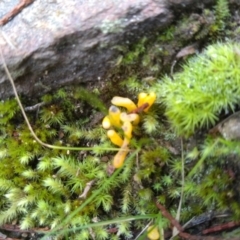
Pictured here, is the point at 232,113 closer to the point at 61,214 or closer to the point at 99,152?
the point at 99,152

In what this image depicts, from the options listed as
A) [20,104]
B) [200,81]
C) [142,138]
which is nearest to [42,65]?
[20,104]

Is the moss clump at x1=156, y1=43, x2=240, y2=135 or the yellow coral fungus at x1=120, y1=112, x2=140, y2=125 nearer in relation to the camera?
the moss clump at x1=156, y1=43, x2=240, y2=135

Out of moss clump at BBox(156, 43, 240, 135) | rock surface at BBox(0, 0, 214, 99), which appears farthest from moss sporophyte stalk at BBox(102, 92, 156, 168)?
rock surface at BBox(0, 0, 214, 99)

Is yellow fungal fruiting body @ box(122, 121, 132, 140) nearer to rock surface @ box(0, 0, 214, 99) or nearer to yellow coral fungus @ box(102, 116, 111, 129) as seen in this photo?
yellow coral fungus @ box(102, 116, 111, 129)

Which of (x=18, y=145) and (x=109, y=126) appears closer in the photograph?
(x=109, y=126)

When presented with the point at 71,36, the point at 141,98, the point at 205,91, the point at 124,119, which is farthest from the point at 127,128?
the point at 71,36

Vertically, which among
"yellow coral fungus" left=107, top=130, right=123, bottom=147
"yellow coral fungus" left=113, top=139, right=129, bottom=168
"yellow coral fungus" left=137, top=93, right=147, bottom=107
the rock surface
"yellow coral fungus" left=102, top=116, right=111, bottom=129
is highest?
the rock surface

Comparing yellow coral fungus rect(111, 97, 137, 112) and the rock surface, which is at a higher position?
the rock surface
